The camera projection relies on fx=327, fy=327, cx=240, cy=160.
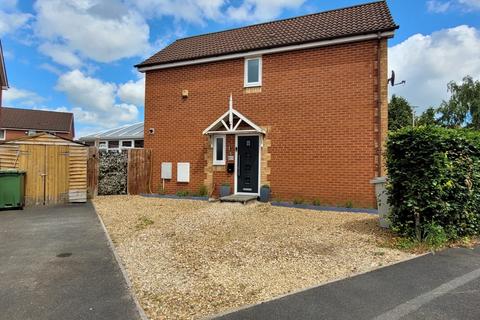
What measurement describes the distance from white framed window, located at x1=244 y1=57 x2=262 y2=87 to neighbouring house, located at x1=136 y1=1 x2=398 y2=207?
4 centimetres

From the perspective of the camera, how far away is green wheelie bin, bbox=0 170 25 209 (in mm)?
10000

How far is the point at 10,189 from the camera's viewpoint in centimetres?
1009

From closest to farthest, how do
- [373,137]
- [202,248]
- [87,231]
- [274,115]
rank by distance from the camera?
[202,248]
[87,231]
[373,137]
[274,115]

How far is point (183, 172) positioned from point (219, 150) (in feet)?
5.88

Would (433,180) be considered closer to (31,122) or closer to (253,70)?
(253,70)

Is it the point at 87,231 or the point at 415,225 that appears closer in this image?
the point at 415,225

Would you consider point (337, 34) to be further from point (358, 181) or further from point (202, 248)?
point (202, 248)

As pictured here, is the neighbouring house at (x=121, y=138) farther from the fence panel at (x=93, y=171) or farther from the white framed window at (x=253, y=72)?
the white framed window at (x=253, y=72)

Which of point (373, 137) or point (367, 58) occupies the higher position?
point (367, 58)

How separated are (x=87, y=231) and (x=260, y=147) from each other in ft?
21.2

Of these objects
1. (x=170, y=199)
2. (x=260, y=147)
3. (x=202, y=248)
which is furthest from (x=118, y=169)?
(x=202, y=248)

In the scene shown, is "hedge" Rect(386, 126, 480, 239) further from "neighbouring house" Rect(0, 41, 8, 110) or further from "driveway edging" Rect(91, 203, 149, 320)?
"neighbouring house" Rect(0, 41, 8, 110)

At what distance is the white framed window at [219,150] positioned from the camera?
12375 millimetres

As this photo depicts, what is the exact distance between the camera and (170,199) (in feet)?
41.1
